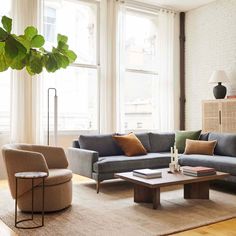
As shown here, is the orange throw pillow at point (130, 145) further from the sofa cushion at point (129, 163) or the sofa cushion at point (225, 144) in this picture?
the sofa cushion at point (225, 144)

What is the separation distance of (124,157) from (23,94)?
2.01 m

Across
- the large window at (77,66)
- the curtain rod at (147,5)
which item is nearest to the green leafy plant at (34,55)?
the large window at (77,66)

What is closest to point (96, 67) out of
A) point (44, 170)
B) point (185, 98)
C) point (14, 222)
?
point (185, 98)

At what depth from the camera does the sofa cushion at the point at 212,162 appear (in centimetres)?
443

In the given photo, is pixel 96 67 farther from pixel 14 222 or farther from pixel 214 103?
pixel 14 222

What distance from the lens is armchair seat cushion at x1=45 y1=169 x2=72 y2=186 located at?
3512mm

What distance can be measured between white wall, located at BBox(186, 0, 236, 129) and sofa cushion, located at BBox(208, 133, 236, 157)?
5.24 feet

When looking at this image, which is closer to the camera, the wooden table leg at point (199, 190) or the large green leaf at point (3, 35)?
the large green leaf at point (3, 35)

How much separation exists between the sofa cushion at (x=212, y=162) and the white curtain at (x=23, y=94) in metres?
2.50

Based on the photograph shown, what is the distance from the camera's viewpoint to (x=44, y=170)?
348cm

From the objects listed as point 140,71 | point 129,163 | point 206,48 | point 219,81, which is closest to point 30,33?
point 129,163

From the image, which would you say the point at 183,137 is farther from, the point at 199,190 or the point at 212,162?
the point at 199,190

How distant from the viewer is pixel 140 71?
23.1 feet

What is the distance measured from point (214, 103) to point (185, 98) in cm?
123
